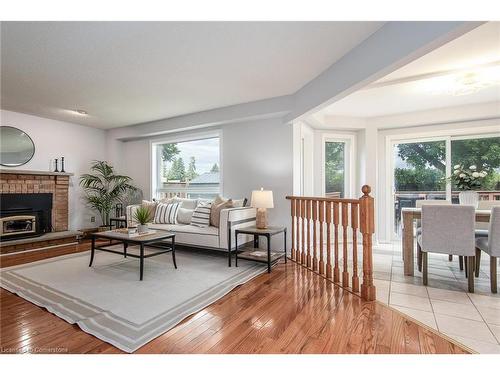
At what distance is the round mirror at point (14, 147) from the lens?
4453 mm

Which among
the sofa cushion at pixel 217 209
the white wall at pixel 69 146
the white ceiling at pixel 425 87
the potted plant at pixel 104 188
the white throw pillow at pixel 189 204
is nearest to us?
the white ceiling at pixel 425 87

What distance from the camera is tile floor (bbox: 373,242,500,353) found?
188cm

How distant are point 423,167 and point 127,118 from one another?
569 cm

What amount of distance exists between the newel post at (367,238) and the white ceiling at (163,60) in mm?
1464

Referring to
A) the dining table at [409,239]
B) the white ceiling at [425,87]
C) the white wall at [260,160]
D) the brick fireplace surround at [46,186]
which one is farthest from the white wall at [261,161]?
the brick fireplace surround at [46,186]

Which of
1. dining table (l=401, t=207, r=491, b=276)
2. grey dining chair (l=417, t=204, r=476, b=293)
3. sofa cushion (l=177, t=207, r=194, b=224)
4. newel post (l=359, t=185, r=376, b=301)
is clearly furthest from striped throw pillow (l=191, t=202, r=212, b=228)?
grey dining chair (l=417, t=204, r=476, b=293)

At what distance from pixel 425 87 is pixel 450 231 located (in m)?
1.91

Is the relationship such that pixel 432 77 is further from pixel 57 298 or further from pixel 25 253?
pixel 25 253

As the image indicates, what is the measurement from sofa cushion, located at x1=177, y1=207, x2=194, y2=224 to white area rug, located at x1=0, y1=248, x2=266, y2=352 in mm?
650

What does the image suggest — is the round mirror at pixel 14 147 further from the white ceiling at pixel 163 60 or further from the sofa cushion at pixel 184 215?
the sofa cushion at pixel 184 215

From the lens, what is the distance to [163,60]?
2.75 m

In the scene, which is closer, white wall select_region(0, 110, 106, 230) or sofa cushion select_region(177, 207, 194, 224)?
sofa cushion select_region(177, 207, 194, 224)

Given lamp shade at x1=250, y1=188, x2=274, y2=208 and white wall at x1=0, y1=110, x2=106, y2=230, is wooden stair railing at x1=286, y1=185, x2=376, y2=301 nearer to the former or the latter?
lamp shade at x1=250, y1=188, x2=274, y2=208
